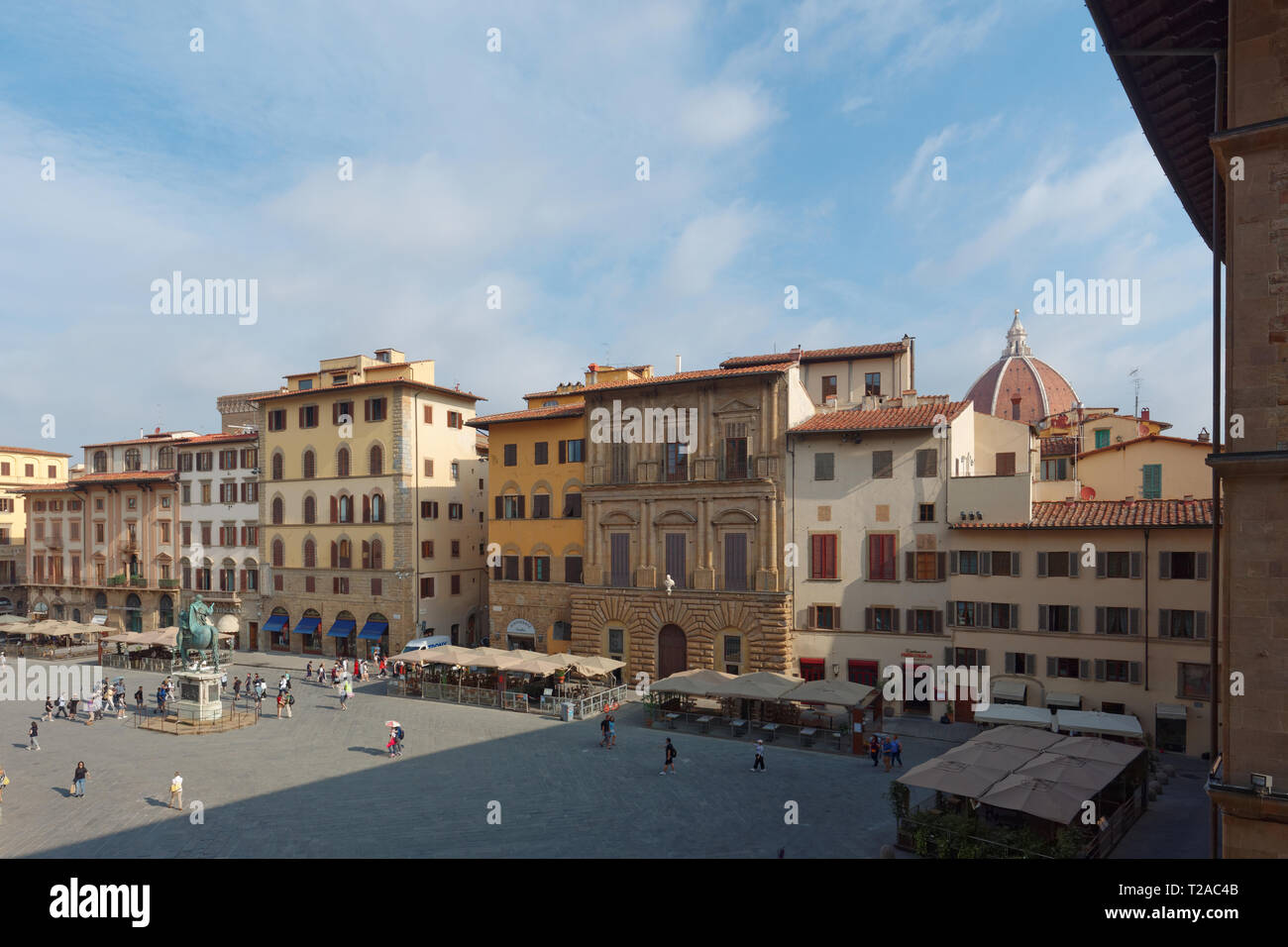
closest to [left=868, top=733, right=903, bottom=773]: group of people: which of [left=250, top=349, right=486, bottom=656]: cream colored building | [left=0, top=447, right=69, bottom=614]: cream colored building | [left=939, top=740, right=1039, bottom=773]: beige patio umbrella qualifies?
[left=939, top=740, right=1039, bottom=773]: beige patio umbrella

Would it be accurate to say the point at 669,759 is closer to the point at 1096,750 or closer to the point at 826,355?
the point at 1096,750

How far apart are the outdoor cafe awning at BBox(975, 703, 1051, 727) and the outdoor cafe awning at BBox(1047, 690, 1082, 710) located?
273 centimetres

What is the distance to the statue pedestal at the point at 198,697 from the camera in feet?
113

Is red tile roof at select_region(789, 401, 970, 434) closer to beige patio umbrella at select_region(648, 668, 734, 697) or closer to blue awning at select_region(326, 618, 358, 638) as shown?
beige patio umbrella at select_region(648, 668, 734, 697)

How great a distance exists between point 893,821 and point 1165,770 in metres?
11.6

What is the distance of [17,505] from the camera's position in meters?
74.7

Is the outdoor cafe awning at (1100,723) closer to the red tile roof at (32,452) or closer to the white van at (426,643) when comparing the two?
the white van at (426,643)

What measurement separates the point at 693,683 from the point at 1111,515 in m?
18.2

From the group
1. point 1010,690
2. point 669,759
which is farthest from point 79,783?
point 1010,690

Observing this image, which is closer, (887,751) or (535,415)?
(887,751)

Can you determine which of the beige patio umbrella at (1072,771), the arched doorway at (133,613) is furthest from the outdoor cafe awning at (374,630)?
the beige patio umbrella at (1072,771)

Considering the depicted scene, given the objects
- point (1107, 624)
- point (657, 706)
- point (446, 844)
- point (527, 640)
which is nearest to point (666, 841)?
point (446, 844)

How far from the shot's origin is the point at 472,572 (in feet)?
180

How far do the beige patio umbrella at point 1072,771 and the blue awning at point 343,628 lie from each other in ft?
138
